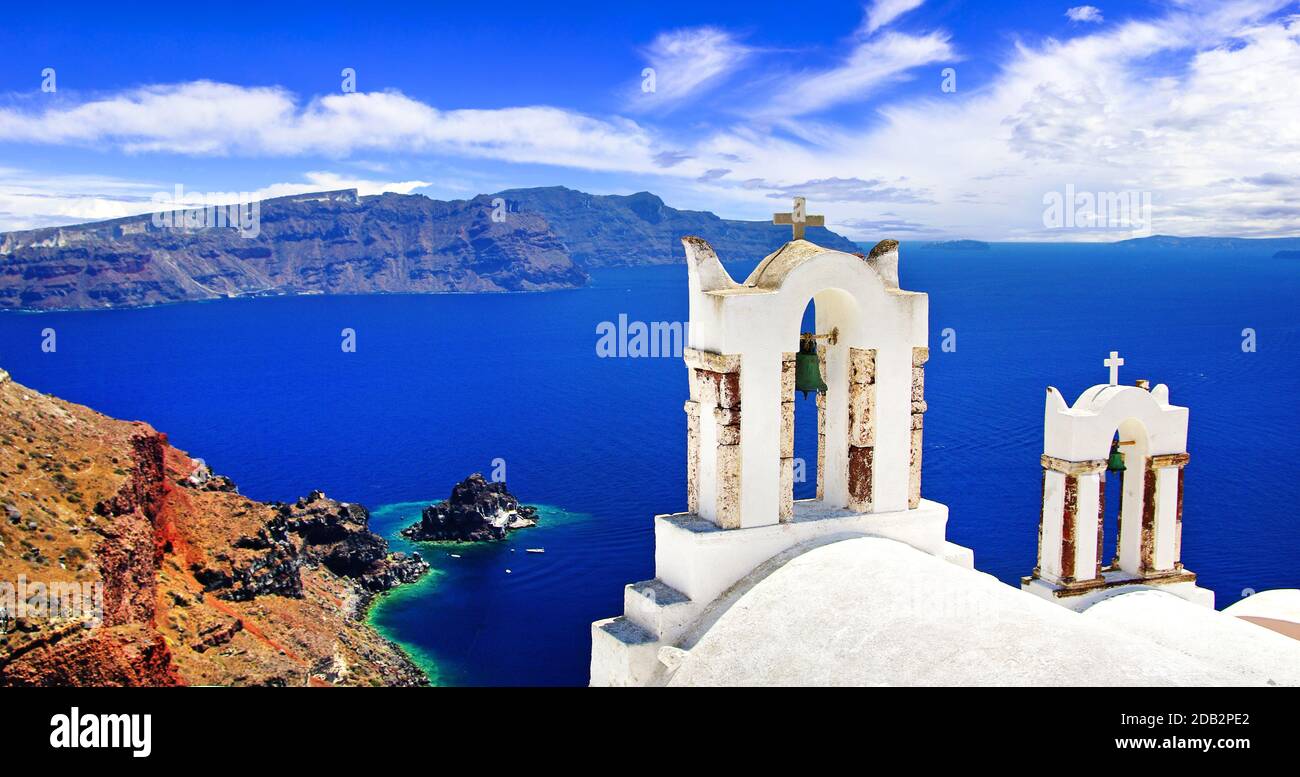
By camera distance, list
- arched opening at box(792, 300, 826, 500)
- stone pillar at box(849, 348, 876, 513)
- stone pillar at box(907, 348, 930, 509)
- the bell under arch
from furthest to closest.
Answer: arched opening at box(792, 300, 826, 500)
stone pillar at box(907, 348, 930, 509)
stone pillar at box(849, 348, 876, 513)
the bell under arch

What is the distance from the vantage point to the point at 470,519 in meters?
61.9

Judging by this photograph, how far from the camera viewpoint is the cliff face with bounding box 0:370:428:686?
2250cm

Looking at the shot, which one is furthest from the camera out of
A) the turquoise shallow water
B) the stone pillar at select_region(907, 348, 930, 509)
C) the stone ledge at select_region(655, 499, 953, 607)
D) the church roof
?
the turquoise shallow water

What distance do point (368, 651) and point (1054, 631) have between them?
126 ft

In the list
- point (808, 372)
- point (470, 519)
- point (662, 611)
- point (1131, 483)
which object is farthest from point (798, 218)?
point (470, 519)

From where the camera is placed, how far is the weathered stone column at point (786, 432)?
1192 centimetres

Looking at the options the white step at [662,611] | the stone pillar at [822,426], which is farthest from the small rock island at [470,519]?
the white step at [662,611]

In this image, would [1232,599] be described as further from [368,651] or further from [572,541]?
[368,651]

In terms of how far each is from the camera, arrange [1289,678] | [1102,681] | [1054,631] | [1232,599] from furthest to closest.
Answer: [1232,599], [1289,678], [1054,631], [1102,681]

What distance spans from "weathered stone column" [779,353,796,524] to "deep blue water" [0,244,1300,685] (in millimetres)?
32017

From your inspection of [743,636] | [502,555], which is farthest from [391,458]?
[743,636]

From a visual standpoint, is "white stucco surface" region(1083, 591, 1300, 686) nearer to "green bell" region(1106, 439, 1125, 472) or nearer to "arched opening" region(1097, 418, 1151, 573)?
"arched opening" region(1097, 418, 1151, 573)

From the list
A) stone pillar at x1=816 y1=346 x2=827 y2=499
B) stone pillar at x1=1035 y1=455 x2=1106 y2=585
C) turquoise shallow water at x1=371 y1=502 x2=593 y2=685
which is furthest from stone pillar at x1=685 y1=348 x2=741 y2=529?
turquoise shallow water at x1=371 y1=502 x2=593 y2=685

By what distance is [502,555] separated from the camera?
195ft
